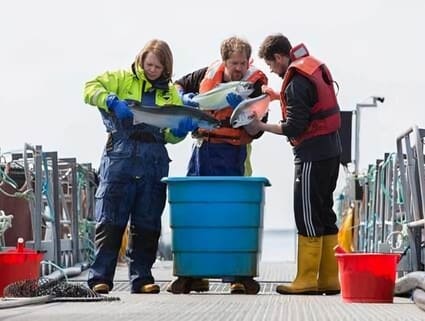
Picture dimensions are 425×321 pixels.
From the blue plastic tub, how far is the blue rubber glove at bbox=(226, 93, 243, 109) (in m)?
0.42

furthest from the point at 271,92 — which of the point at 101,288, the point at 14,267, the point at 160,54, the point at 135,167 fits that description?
the point at 14,267

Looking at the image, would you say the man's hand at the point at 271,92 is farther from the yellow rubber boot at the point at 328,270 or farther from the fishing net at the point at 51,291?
the fishing net at the point at 51,291

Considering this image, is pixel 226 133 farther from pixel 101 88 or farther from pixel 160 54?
pixel 101 88

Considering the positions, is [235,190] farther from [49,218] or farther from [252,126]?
[49,218]

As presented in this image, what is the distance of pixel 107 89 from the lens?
7078 millimetres

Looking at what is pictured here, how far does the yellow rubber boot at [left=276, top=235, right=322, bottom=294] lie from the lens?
23.0ft

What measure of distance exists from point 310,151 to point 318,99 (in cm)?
30

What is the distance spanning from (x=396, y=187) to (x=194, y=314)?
4.38m

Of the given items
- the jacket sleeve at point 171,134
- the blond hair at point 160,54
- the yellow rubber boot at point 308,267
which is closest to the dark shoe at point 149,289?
the yellow rubber boot at point 308,267

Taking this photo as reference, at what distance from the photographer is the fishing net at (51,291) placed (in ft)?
19.4

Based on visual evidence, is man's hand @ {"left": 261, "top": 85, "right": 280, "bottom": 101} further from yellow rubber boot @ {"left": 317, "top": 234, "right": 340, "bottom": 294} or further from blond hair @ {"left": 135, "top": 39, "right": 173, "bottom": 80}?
yellow rubber boot @ {"left": 317, "top": 234, "right": 340, "bottom": 294}

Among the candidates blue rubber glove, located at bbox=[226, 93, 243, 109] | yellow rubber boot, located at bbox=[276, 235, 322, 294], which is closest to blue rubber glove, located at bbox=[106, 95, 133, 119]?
blue rubber glove, located at bbox=[226, 93, 243, 109]

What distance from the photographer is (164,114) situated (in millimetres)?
6957

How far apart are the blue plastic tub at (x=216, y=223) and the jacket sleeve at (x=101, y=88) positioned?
0.58 m
